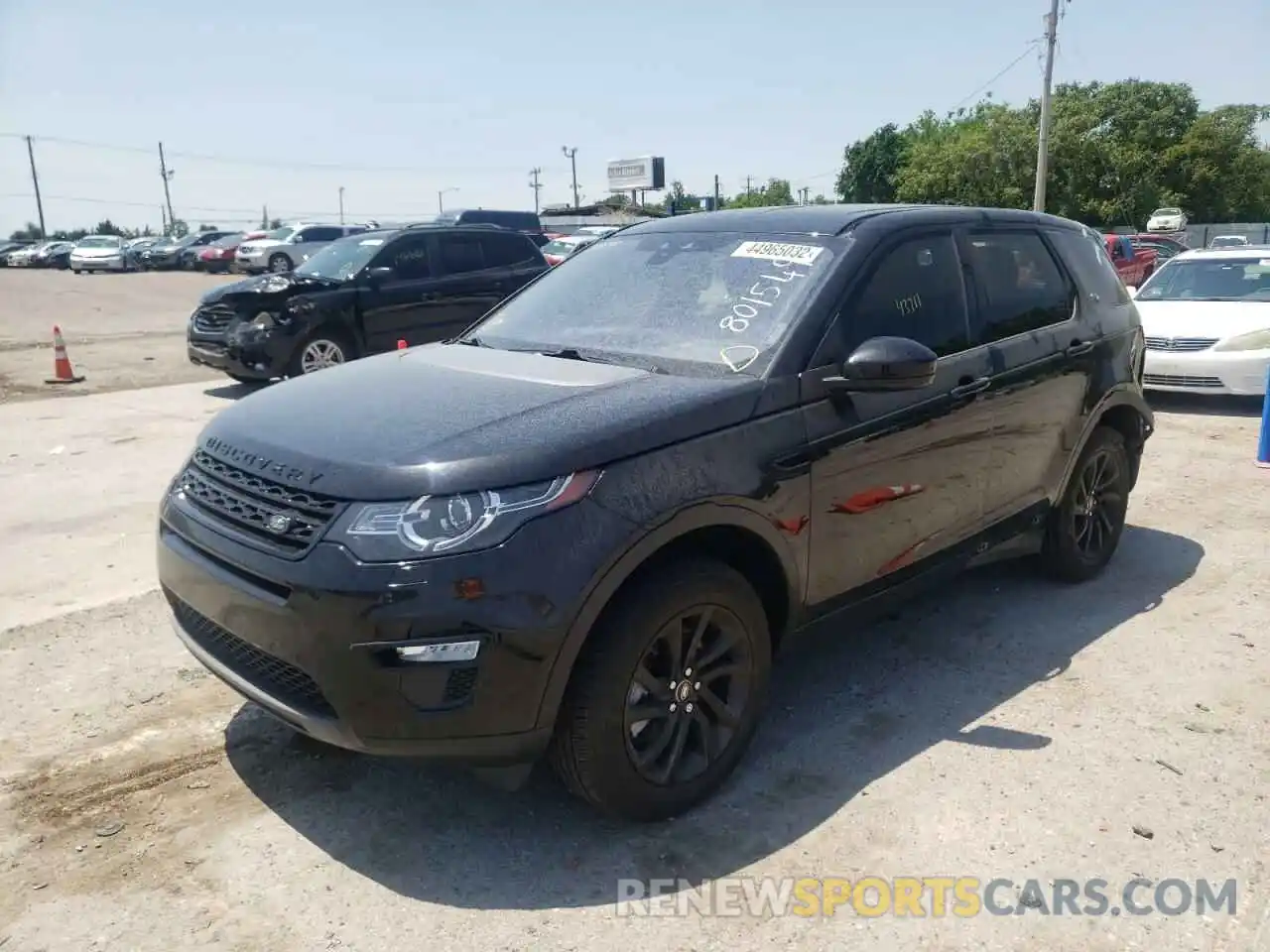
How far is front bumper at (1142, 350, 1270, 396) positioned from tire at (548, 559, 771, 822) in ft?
25.5

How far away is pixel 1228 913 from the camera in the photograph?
2.70 meters

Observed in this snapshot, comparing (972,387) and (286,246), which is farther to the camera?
(286,246)

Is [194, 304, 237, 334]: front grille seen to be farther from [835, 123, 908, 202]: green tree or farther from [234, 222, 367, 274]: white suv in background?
[835, 123, 908, 202]: green tree

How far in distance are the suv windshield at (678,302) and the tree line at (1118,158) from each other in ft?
167

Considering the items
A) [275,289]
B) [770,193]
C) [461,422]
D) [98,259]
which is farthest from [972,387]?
[770,193]

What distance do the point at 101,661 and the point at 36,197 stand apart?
3610 inches

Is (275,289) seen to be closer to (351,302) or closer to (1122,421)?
(351,302)

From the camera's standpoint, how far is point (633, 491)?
2791 millimetres

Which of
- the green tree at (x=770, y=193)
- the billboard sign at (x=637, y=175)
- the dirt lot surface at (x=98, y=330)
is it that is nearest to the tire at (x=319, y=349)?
the dirt lot surface at (x=98, y=330)

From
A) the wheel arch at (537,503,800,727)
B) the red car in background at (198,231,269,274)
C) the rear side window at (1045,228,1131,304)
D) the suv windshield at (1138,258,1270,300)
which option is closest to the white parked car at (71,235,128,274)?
the red car in background at (198,231,269,274)

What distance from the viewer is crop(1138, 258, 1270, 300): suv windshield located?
10.7 metres

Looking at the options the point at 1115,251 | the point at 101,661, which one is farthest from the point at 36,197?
the point at 101,661

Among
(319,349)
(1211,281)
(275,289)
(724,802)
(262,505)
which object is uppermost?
(275,289)

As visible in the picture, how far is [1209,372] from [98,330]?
58.5ft
